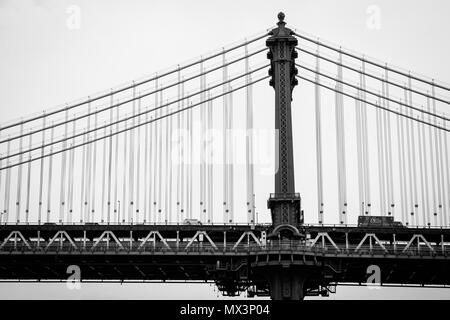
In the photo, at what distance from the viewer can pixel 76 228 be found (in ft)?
398

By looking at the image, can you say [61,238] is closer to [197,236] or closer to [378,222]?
[197,236]

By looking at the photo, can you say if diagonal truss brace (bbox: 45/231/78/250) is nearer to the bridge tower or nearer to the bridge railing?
the bridge railing

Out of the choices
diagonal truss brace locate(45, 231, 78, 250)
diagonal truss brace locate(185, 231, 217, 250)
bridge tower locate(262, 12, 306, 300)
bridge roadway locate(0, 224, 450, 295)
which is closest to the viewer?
bridge tower locate(262, 12, 306, 300)

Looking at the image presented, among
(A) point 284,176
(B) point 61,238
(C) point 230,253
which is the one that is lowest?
(C) point 230,253

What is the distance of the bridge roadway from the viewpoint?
371 feet

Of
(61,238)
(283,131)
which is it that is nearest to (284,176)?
(283,131)

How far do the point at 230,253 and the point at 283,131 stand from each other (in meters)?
16.1

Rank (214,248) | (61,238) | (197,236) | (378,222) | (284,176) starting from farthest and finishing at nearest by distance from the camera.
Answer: (378,222), (61,238), (197,236), (214,248), (284,176)

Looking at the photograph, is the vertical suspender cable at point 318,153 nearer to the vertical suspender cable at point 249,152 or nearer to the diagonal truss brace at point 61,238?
the vertical suspender cable at point 249,152

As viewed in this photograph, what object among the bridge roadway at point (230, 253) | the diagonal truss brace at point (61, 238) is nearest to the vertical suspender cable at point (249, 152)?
the bridge roadway at point (230, 253)

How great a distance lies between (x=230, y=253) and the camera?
114438 millimetres

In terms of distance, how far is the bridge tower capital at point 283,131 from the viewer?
372ft

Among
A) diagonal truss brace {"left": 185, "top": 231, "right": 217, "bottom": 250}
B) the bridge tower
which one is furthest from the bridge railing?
the bridge tower
